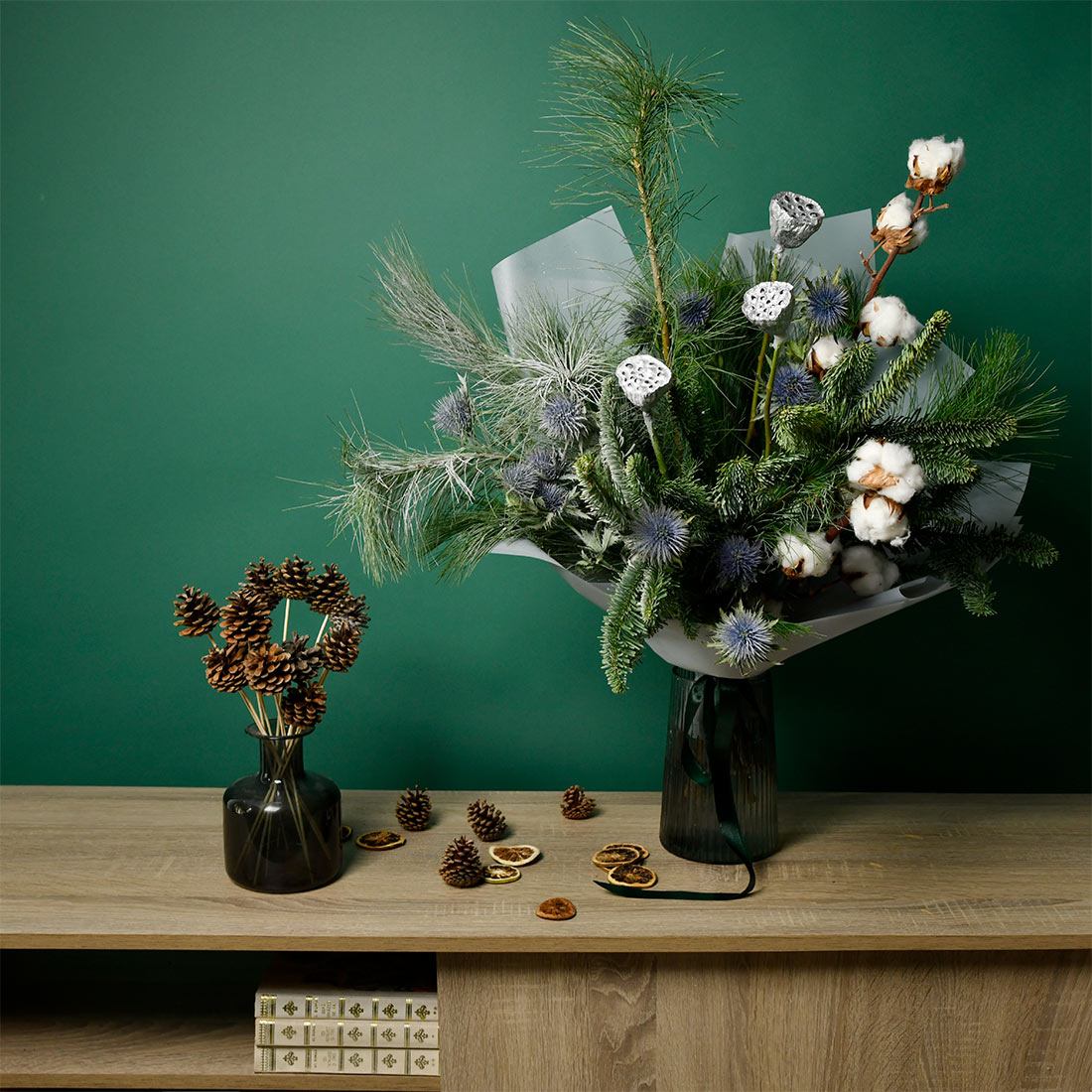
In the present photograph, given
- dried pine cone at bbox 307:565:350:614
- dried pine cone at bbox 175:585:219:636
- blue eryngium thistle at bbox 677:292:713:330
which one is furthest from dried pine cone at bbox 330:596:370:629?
blue eryngium thistle at bbox 677:292:713:330

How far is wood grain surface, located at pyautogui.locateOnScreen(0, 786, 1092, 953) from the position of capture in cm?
91

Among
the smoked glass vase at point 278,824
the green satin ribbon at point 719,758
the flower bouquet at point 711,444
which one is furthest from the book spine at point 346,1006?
the flower bouquet at point 711,444

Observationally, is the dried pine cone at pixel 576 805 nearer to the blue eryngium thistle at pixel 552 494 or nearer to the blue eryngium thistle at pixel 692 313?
the blue eryngium thistle at pixel 552 494

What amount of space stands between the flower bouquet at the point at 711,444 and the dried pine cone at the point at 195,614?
168 mm

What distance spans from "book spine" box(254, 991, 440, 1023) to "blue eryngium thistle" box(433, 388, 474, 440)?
1.85 ft

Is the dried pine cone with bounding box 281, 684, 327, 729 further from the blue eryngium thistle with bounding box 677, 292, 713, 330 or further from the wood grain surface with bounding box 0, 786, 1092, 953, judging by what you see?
the blue eryngium thistle with bounding box 677, 292, 713, 330

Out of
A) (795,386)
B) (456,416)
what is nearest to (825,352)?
(795,386)

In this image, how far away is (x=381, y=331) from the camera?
1277 millimetres

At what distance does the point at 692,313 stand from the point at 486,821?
0.59 m

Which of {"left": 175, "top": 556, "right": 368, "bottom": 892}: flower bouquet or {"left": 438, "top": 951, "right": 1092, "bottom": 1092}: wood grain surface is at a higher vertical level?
{"left": 175, "top": 556, "right": 368, "bottom": 892}: flower bouquet

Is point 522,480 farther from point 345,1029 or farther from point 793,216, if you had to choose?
point 345,1029

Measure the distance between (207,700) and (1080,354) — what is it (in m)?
1.24

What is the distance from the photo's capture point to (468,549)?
0.98 metres

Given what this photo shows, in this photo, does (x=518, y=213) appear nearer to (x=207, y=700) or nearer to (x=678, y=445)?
(x=678, y=445)
